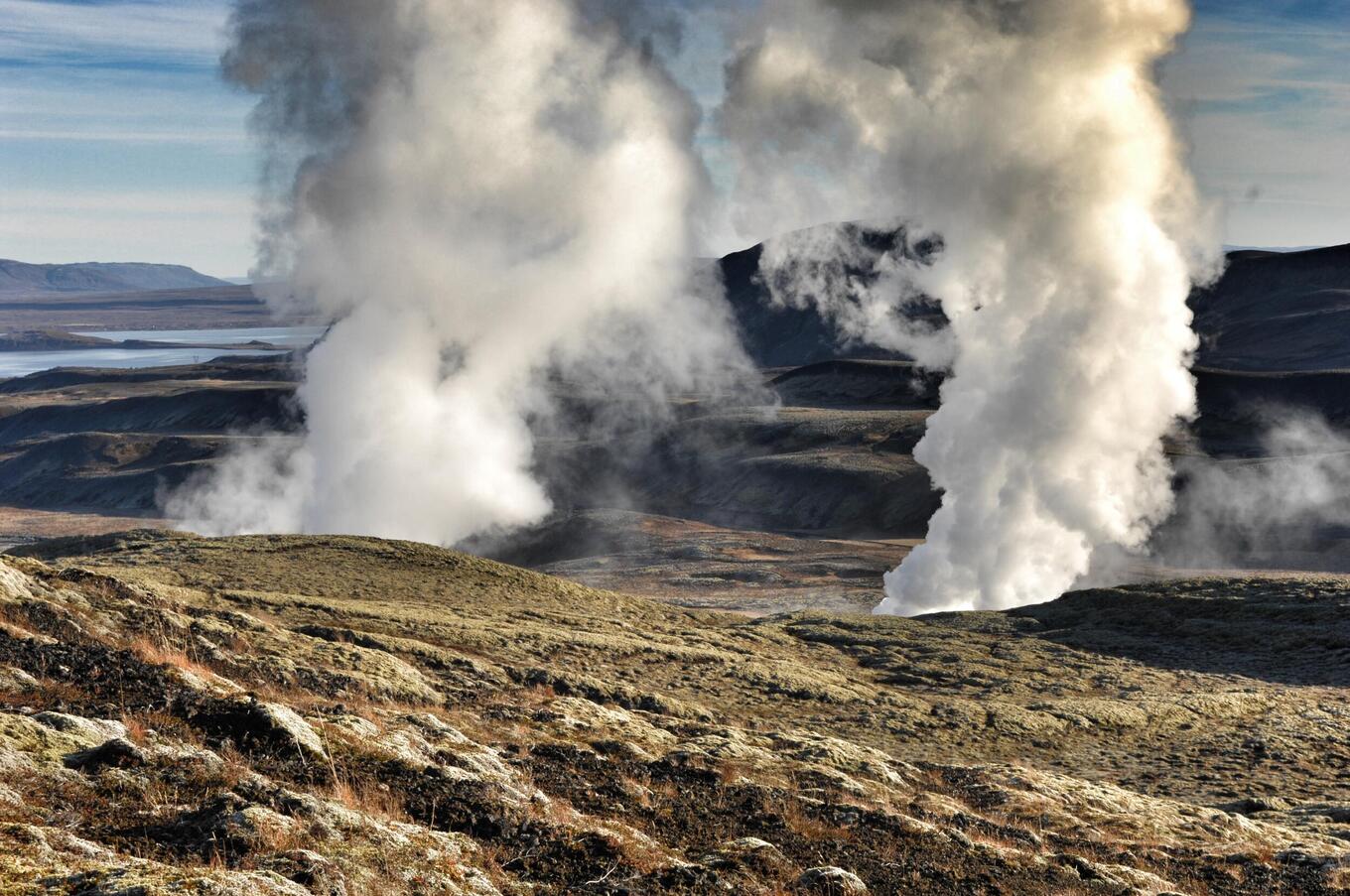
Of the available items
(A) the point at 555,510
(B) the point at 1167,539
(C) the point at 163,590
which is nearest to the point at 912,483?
(B) the point at 1167,539

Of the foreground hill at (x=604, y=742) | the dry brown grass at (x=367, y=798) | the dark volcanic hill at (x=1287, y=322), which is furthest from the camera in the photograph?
the dark volcanic hill at (x=1287, y=322)

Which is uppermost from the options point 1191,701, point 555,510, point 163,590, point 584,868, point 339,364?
point 339,364

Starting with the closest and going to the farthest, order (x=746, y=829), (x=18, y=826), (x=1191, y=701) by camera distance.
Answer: (x=18, y=826), (x=746, y=829), (x=1191, y=701)

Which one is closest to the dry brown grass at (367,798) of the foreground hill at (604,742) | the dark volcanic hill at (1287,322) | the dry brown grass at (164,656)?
the foreground hill at (604,742)

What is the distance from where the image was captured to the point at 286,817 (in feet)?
29.9

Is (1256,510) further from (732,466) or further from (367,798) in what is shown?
(367,798)

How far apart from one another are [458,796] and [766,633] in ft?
107

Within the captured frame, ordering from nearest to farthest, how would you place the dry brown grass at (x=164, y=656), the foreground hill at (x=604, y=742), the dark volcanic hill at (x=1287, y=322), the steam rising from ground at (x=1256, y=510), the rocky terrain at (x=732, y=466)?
the foreground hill at (x=604, y=742)
the dry brown grass at (x=164, y=656)
the steam rising from ground at (x=1256, y=510)
the rocky terrain at (x=732, y=466)
the dark volcanic hill at (x=1287, y=322)

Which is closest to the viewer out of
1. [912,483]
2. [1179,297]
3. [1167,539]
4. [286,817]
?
[286,817]

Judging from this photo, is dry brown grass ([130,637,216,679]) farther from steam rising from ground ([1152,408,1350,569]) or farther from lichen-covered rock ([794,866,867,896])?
steam rising from ground ([1152,408,1350,569])

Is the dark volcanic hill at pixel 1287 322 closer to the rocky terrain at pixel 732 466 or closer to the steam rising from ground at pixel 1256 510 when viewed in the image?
the rocky terrain at pixel 732 466

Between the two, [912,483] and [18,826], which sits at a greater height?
[912,483]

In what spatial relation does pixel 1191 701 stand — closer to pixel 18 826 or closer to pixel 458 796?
pixel 458 796

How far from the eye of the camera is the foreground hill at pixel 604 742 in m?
9.32
